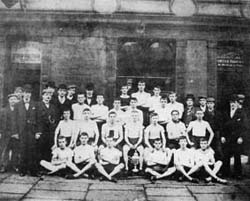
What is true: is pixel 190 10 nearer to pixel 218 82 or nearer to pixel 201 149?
pixel 218 82

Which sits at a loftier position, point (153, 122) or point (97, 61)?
point (97, 61)

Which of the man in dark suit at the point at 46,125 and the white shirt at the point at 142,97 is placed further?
the white shirt at the point at 142,97

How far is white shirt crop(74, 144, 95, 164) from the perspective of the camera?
17.3 feet

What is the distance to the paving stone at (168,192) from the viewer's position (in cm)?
450

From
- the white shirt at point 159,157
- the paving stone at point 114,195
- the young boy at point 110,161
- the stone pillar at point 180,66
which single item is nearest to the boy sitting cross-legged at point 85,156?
the young boy at point 110,161

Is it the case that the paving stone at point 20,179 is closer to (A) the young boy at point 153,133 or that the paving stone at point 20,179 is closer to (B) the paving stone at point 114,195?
(B) the paving stone at point 114,195

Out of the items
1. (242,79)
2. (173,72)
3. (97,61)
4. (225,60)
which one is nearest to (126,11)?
(97,61)

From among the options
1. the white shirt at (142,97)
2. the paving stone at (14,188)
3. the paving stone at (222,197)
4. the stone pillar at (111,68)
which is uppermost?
the stone pillar at (111,68)

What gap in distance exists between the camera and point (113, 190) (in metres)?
4.66

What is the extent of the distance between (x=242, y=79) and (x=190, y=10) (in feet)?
6.77

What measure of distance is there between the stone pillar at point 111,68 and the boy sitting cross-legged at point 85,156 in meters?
2.25

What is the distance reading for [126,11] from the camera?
7.33 metres

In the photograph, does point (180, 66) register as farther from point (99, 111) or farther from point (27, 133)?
point (27, 133)

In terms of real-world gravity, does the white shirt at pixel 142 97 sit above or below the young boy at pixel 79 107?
above
